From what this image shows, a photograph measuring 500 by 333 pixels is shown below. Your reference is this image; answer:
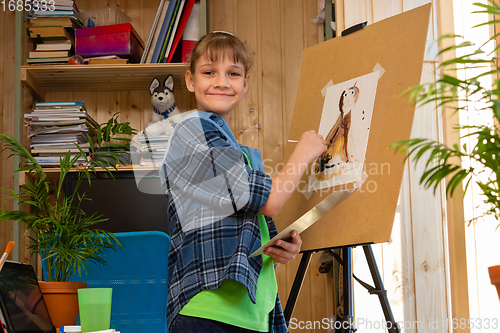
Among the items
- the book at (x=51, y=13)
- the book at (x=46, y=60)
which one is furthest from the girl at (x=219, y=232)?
the book at (x=51, y=13)

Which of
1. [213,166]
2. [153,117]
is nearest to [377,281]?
[213,166]

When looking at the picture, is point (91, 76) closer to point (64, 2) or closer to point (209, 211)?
point (64, 2)

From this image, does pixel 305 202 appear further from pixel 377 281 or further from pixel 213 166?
pixel 213 166

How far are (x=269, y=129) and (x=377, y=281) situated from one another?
1.24m

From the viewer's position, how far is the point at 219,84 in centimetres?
112

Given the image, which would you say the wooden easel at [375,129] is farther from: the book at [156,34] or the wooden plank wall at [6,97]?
the wooden plank wall at [6,97]

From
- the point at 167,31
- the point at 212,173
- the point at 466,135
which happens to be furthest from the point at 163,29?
the point at 466,135

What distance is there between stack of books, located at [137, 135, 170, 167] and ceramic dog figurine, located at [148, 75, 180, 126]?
0.16 metres

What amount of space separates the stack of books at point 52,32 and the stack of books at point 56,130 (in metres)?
0.24

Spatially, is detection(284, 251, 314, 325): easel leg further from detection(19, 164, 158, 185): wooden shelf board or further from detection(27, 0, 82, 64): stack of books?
detection(27, 0, 82, 64): stack of books

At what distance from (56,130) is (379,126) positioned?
5.10ft

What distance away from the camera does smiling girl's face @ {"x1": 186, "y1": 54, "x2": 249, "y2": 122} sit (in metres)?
1.13

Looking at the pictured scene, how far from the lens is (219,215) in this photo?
970 mm

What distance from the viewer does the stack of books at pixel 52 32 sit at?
2.15m
